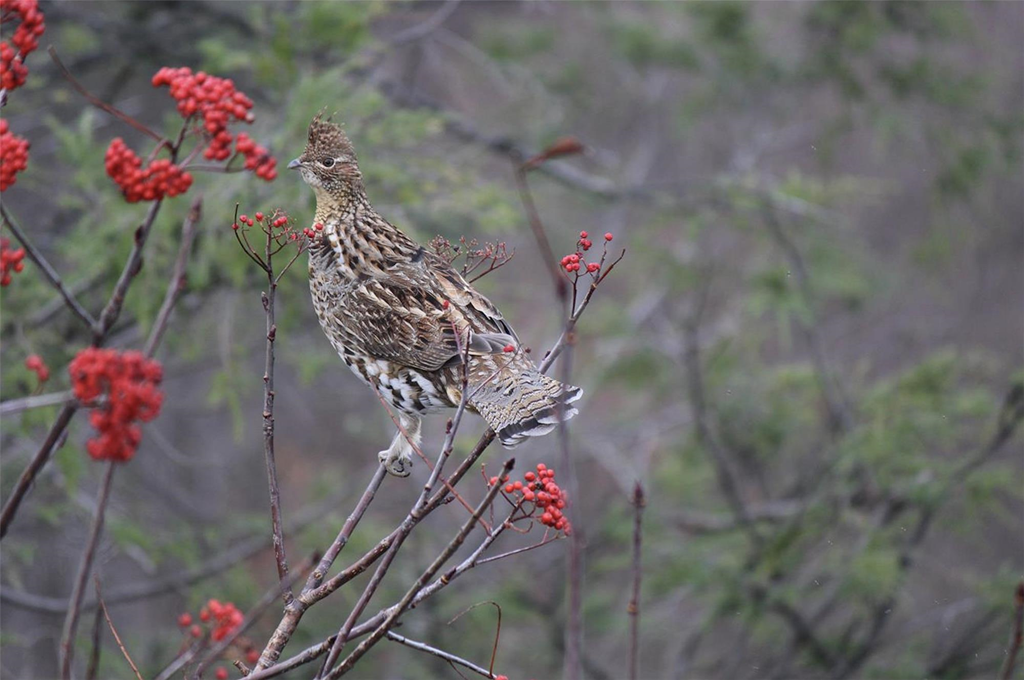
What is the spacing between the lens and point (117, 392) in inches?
73.0

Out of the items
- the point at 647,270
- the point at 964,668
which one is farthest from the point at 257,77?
the point at 964,668

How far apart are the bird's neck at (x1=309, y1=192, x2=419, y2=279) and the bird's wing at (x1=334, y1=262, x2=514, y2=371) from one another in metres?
0.05

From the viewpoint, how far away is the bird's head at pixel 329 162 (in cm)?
307

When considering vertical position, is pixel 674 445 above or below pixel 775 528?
above

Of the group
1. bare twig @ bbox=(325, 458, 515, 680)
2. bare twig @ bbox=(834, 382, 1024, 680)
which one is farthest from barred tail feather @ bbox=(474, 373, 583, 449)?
bare twig @ bbox=(834, 382, 1024, 680)

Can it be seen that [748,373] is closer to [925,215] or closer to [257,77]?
[257,77]

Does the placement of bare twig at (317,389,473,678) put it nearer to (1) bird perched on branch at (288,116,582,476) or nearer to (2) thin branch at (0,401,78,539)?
(1) bird perched on branch at (288,116,582,476)

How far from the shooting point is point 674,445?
1050cm

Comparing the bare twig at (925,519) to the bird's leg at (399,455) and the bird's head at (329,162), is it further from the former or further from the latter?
the bird's head at (329,162)

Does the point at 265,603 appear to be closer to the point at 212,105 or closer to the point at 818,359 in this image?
the point at 212,105

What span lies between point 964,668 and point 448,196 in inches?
191

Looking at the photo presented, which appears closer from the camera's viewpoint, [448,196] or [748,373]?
[448,196]

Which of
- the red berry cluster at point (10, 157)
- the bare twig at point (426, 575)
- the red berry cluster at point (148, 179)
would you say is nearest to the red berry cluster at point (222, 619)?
the bare twig at point (426, 575)

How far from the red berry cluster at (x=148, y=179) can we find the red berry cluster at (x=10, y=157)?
0.23 metres
